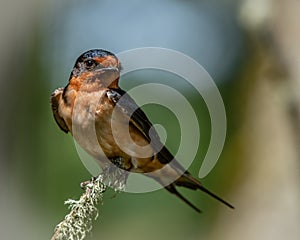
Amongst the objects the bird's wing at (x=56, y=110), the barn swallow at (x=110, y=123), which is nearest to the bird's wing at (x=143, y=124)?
the barn swallow at (x=110, y=123)

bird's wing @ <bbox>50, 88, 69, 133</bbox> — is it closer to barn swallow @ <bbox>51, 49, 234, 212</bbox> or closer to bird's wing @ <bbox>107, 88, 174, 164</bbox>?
barn swallow @ <bbox>51, 49, 234, 212</bbox>

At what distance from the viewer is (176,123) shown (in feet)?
8.00

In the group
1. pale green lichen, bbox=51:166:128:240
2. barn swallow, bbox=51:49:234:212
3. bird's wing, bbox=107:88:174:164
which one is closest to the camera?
pale green lichen, bbox=51:166:128:240

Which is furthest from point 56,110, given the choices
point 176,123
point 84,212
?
point 176,123

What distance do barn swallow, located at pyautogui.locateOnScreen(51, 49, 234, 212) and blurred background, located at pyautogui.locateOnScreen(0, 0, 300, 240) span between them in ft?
0.13

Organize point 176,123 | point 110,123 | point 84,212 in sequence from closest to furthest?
1. point 84,212
2. point 110,123
3. point 176,123

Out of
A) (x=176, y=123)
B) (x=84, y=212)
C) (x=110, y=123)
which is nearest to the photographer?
(x=84, y=212)

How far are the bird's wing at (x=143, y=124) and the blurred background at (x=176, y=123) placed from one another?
47mm

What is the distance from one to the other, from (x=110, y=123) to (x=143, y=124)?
0.06 metres

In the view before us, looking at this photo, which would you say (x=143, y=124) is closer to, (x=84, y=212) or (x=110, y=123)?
(x=110, y=123)

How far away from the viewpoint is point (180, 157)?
1222 millimetres

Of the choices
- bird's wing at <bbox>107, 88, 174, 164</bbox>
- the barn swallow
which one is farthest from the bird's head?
bird's wing at <bbox>107, 88, 174, 164</bbox>

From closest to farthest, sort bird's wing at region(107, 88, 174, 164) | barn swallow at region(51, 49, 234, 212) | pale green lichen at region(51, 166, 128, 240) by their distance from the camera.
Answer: pale green lichen at region(51, 166, 128, 240) → barn swallow at region(51, 49, 234, 212) → bird's wing at region(107, 88, 174, 164)

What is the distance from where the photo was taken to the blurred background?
4.95ft
